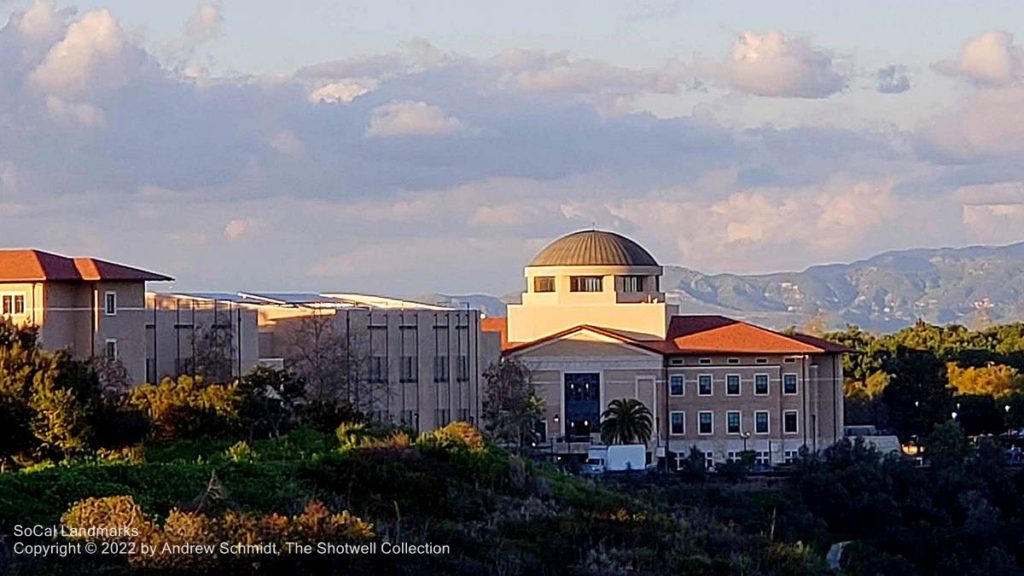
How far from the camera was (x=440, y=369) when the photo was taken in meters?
63.2

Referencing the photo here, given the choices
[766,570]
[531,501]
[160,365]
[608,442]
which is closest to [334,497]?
[531,501]

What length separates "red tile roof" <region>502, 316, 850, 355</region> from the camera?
83438mm

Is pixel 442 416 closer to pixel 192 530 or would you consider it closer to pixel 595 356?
pixel 595 356

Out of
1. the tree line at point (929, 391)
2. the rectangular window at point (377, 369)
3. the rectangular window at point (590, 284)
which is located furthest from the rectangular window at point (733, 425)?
the rectangular window at point (377, 369)

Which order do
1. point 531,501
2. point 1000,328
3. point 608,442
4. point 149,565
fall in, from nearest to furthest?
1. point 149,565
2. point 531,501
3. point 608,442
4. point 1000,328

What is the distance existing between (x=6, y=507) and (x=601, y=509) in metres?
8.50

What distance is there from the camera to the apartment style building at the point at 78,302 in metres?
48.0

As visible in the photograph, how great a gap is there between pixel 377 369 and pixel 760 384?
27.7 m

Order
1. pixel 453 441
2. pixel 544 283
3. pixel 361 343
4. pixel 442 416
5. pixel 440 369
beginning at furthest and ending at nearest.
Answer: pixel 544 283 < pixel 440 369 < pixel 442 416 < pixel 361 343 < pixel 453 441

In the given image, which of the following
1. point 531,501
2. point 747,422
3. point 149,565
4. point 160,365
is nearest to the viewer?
point 149,565

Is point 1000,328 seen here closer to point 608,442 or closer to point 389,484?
point 608,442

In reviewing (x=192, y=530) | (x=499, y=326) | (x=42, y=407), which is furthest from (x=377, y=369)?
(x=192, y=530)

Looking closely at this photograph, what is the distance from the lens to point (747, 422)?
274 feet

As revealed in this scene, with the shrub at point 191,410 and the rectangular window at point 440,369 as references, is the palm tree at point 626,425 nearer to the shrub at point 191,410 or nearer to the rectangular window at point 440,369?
the rectangular window at point 440,369
